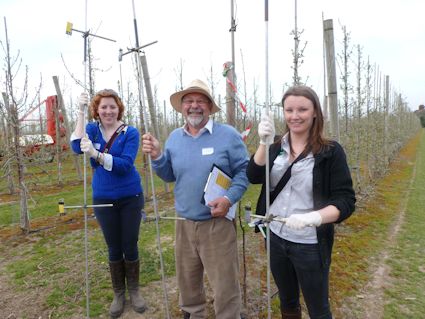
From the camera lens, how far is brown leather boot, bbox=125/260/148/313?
2980 millimetres

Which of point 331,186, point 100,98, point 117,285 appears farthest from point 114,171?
point 331,186

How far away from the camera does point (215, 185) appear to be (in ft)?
7.22

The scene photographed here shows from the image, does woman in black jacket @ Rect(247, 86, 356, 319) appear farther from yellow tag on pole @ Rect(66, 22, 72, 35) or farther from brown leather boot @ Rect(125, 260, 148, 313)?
yellow tag on pole @ Rect(66, 22, 72, 35)

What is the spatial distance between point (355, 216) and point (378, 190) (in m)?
3.21

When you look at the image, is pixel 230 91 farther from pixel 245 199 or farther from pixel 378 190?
pixel 378 190

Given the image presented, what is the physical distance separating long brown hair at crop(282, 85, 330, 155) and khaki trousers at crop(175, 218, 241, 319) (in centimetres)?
86

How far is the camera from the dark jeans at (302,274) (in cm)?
189

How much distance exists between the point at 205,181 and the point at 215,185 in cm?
9

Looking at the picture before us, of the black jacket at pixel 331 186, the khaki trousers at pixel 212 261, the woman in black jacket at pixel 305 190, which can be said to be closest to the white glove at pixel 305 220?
the woman in black jacket at pixel 305 190

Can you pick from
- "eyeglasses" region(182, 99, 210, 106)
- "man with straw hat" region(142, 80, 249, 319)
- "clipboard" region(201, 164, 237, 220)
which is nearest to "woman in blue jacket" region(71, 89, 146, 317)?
"man with straw hat" region(142, 80, 249, 319)

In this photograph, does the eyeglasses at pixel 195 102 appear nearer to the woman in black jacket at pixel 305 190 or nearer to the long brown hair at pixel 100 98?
the woman in black jacket at pixel 305 190

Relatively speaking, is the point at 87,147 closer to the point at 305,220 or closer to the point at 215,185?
the point at 215,185

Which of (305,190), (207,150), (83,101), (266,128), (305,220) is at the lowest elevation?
(305,220)

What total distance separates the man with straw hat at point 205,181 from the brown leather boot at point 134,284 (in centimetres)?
83
